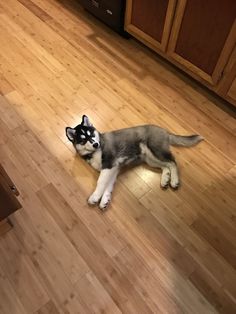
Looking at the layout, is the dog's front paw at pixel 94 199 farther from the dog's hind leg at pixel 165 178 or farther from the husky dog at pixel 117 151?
the dog's hind leg at pixel 165 178

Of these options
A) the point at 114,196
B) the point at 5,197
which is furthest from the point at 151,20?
the point at 5,197

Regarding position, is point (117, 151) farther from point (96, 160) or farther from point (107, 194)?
point (107, 194)

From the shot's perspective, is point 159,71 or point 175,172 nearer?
point 175,172

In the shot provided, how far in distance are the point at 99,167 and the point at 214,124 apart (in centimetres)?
89

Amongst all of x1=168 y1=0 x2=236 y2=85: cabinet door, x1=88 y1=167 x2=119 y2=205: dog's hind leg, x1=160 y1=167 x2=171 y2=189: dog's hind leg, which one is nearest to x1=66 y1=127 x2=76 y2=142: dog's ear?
x1=88 y1=167 x2=119 y2=205: dog's hind leg

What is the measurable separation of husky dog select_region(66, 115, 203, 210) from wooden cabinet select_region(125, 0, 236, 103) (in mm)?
617

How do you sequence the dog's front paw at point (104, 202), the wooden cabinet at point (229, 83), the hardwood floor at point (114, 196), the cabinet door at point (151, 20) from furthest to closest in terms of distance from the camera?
1. the cabinet door at point (151, 20)
2. the wooden cabinet at point (229, 83)
3. the dog's front paw at point (104, 202)
4. the hardwood floor at point (114, 196)

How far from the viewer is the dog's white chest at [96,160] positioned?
146 centimetres

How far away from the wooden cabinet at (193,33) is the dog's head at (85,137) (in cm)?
94

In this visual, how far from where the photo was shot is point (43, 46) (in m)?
2.15

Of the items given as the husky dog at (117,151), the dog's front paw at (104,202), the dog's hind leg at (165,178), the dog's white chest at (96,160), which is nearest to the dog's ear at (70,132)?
the husky dog at (117,151)

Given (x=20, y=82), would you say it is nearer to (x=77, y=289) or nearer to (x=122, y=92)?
(x=122, y=92)

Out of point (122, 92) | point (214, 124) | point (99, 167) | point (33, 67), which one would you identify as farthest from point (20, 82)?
point (214, 124)

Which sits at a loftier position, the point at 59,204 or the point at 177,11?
the point at 177,11
